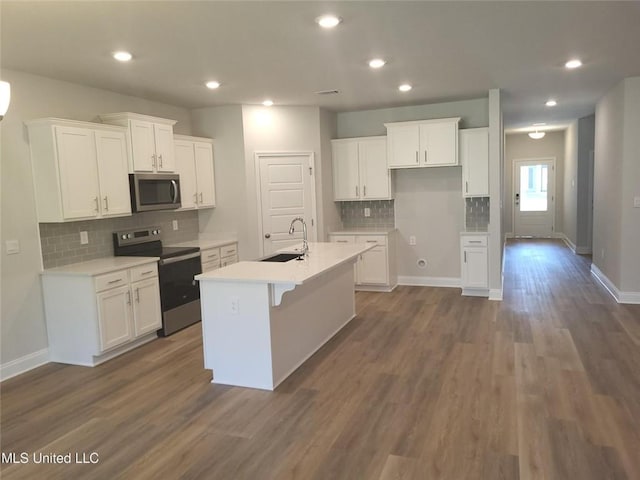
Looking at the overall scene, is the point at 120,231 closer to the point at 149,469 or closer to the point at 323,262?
the point at 323,262

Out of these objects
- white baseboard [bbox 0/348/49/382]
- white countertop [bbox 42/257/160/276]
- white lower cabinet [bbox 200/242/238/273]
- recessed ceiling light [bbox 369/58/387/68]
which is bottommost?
white baseboard [bbox 0/348/49/382]

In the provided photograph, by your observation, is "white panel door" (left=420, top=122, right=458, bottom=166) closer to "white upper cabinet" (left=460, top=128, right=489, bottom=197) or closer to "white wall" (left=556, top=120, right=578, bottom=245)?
"white upper cabinet" (left=460, top=128, right=489, bottom=197)

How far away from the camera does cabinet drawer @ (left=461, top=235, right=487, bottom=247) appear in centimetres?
611

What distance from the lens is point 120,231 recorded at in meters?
5.13

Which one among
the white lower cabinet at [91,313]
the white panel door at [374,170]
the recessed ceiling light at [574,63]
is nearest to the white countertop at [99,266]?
the white lower cabinet at [91,313]

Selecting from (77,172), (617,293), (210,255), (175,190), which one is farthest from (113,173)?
(617,293)

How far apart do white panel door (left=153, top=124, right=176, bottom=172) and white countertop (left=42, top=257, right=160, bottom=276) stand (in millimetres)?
1104

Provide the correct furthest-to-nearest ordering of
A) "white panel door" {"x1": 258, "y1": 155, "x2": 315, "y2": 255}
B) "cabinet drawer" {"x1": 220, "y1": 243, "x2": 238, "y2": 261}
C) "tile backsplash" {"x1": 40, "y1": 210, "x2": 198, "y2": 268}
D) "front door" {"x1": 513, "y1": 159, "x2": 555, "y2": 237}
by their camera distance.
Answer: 1. "front door" {"x1": 513, "y1": 159, "x2": 555, "y2": 237}
2. "white panel door" {"x1": 258, "y1": 155, "x2": 315, "y2": 255}
3. "cabinet drawer" {"x1": 220, "y1": 243, "x2": 238, "y2": 261}
4. "tile backsplash" {"x1": 40, "y1": 210, "x2": 198, "y2": 268}

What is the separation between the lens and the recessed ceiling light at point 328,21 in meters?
3.17

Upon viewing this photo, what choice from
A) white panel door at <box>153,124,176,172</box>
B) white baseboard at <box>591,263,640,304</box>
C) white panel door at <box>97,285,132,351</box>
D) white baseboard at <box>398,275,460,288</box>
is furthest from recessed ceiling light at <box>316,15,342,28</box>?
white baseboard at <box>591,263,640,304</box>

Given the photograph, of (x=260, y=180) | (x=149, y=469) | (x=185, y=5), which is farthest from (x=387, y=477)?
(x=260, y=180)

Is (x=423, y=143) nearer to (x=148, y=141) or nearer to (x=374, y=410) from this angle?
(x=148, y=141)

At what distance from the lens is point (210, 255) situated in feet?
18.8

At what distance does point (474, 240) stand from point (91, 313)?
15.0 feet
